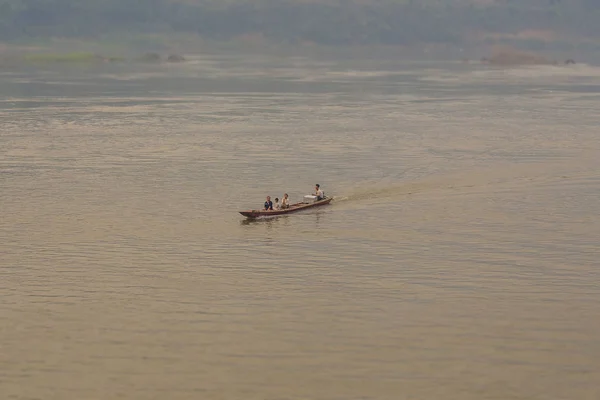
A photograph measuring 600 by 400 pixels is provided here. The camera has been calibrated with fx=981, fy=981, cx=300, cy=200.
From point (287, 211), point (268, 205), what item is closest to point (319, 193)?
point (287, 211)

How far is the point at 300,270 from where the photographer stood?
48.5m

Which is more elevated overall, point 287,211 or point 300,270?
→ point 287,211

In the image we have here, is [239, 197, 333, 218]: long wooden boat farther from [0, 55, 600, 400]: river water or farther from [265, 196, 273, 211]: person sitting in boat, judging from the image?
[0, 55, 600, 400]: river water

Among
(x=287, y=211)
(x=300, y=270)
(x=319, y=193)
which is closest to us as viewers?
(x=300, y=270)

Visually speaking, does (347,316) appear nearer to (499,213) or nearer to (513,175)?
(499,213)

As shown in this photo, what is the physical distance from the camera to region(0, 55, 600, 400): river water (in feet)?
115

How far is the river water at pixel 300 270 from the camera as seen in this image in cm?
3500

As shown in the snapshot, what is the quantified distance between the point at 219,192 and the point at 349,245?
20.0 metres

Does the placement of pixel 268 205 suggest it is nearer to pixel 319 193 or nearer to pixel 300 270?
pixel 319 193

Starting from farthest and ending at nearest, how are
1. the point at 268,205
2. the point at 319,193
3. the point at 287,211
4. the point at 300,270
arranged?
the point at 319,193, the point at 287,211, the point at 268,205, the point at 300,270

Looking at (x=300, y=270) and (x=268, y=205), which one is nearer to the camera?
(x=300, y=270)

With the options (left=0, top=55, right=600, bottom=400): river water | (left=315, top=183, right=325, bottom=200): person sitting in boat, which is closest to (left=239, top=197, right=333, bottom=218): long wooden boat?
(left=315, top=183, right=325, bottom=200): person sitting in boat

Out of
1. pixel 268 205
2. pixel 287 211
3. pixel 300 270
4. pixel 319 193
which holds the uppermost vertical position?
pixel 319 193

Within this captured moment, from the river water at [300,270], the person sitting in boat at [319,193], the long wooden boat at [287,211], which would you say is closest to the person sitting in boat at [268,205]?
the long wooden boat at [287,211]
